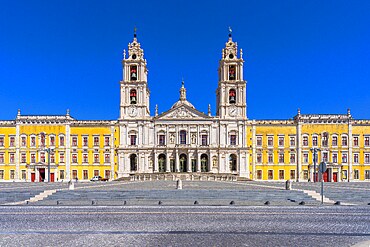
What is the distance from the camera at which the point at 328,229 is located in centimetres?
1296

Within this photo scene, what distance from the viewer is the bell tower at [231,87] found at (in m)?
68.1

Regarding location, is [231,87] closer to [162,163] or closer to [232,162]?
[232,162]

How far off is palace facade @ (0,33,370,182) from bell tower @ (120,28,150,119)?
162 mm

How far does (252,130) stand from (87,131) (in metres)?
26.2

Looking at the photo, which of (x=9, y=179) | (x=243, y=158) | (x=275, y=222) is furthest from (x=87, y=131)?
(x=275, y=222)

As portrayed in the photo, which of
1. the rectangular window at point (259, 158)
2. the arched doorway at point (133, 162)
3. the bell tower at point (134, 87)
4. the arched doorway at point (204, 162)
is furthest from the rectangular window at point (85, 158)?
the rectangular window at point (259, 158)

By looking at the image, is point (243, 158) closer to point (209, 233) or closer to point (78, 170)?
point (78, 170)

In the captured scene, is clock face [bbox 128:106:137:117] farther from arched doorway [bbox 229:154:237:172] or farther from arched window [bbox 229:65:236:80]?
arched doorway [bbox 229:154:237:172]

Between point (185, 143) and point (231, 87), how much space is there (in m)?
11.8

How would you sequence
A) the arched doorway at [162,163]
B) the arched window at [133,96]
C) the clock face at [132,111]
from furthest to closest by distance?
the arched window at [133,96] → the clock face at [132,111] → the arched doorway at [162,163]

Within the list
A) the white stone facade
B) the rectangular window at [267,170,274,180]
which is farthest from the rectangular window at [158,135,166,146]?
the rectangular window at [267,170,274,180]

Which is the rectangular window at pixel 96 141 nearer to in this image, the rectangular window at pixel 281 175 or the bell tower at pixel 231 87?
the bell tower at pixel 231 87

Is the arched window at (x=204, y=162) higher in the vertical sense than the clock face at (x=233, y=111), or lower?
lower

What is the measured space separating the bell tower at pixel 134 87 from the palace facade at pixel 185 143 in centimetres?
16
